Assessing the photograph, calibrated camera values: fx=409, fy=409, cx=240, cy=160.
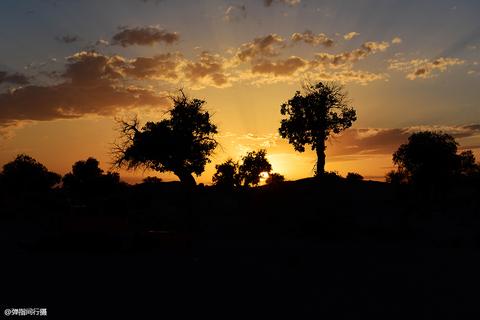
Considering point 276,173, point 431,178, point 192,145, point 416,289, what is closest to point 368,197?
point 192,145

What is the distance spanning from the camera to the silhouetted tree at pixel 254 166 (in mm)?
101938

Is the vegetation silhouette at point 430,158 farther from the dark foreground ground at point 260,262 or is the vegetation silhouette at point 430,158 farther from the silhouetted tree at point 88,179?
the silhouetted tree at point 88,179

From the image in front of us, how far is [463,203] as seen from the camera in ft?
164

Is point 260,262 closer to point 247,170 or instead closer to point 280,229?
point 280,229

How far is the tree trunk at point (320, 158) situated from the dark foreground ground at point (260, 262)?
124 inches

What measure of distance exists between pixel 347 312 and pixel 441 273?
8.88 m

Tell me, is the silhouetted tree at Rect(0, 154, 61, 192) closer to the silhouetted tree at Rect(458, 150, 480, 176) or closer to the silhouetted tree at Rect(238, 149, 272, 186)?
the silhouetted tree at Rect(238, 149, 272, 186)

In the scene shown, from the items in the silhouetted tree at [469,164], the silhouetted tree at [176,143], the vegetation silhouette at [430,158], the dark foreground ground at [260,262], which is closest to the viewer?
the dark foreground ground at [260,262]

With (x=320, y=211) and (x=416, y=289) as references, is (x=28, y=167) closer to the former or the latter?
(x=320, y=211)

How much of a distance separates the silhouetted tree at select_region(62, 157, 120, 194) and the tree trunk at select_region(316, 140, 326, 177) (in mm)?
68778

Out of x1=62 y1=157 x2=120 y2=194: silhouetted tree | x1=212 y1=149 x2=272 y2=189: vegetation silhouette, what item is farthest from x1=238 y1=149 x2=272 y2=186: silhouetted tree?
x1=62 y1=157 x2=120 y2=194: silhouetted tree

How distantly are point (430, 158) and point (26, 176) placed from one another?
96.8 m

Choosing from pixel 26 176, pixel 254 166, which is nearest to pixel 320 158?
pixel 254 166

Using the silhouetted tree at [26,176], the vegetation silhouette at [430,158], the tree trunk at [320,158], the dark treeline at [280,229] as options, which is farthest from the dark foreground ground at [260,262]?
the silhouetted tree at [26,176]
